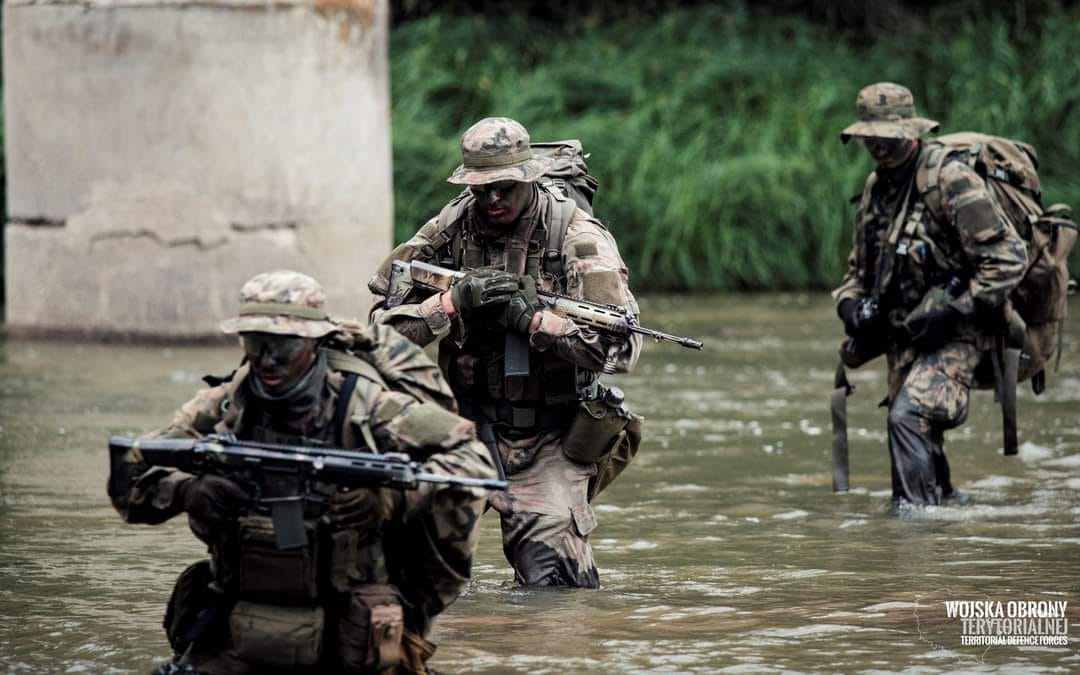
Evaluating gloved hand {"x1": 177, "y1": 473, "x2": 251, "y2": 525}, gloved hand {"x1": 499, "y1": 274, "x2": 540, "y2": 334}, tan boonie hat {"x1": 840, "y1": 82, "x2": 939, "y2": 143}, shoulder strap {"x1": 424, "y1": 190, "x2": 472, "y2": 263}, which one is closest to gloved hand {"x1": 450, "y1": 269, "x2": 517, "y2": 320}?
gloved hand {"x1": 499, "y1": 274, "x2": 540, "y2": 334}

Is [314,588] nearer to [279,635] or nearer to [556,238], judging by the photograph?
[279,635]

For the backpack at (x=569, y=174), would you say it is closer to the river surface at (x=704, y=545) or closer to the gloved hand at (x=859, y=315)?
the river surface at (x=704, y=545)

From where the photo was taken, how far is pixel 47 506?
30.7ft

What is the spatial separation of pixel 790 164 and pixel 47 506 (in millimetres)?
11148

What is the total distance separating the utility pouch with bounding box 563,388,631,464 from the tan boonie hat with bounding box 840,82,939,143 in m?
2.50

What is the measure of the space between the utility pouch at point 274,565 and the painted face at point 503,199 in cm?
194

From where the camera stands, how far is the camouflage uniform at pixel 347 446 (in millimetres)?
5742

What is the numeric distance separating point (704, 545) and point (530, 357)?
1.66 m

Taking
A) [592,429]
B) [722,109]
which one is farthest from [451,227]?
[722,109]

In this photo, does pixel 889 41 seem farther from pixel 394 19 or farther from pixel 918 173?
pixel 918 173

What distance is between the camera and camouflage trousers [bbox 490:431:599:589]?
7.32m

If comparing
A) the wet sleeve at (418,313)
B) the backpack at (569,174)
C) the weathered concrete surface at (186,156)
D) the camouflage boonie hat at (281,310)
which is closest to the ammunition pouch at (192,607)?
the camouflage boonie hat at (281,310)

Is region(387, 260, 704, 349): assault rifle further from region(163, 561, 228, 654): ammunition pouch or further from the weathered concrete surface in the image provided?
the weathered concrete surface

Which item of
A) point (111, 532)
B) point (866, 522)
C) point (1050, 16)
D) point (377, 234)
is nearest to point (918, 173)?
point (866, 522)
